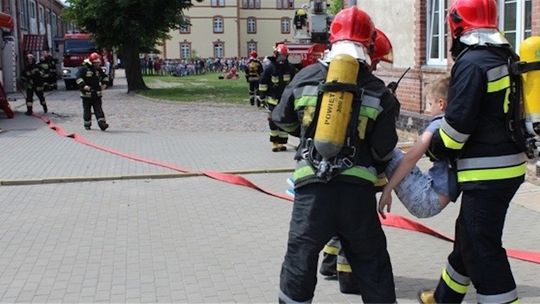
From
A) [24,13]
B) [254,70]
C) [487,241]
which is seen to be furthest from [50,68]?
[487,241]

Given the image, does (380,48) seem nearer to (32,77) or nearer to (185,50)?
(32,77)

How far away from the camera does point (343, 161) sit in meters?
3.23

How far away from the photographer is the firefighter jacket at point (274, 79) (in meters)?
12.9

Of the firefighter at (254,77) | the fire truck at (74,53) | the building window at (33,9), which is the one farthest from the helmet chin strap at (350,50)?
the building window at (33,9)

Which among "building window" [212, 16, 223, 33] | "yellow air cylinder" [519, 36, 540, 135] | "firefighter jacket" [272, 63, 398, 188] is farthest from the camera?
"building window" [212, 16, 223, 33]

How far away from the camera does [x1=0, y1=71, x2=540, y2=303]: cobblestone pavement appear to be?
15.8 ft

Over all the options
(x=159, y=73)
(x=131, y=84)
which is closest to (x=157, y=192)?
(x=131, y=84)

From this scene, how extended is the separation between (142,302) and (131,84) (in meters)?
28.2

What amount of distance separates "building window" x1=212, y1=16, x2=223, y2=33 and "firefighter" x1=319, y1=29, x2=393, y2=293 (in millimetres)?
81818

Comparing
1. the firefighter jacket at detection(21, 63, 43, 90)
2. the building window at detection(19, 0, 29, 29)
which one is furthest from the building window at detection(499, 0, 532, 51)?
the building window at detection(19, 0, 29, 29)

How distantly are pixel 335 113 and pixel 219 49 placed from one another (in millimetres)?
83903

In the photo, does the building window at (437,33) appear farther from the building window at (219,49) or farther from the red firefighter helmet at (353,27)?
the building window at (219,49)

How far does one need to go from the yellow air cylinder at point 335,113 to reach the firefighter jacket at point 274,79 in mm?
9423

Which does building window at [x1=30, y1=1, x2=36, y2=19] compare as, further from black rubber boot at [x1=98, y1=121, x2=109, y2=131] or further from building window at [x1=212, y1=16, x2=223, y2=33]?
building window at [x1=212, y1=16, x2=223, y2=33]
